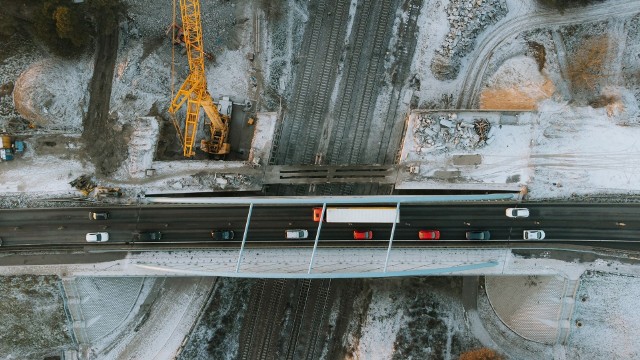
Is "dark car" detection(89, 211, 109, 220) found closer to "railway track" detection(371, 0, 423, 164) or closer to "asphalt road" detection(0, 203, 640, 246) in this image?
"asphalt road" detection(0, 203, 640, 246)

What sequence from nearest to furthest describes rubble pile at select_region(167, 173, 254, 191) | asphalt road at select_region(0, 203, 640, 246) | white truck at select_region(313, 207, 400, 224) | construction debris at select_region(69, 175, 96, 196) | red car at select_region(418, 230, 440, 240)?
white truck at select_region(313, 207, 400, 224) → red car at select_region(418, 230, 440, 240) → asphalt road at select_region(0, 203, 640, 246) → construction debris at select_region(69, 175, 96, 196) → rubble pile at select_region(167, 173, 254, 191)

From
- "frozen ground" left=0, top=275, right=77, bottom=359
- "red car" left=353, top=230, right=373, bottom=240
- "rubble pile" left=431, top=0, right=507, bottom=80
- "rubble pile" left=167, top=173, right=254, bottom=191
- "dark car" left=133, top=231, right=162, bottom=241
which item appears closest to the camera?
"red car" left=353, top=230, right=373, bottom=240

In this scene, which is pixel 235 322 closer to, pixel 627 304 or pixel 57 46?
pixel 57 46

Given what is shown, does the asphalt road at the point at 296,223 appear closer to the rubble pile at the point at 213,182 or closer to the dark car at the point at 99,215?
the dark car at the point at 99,215

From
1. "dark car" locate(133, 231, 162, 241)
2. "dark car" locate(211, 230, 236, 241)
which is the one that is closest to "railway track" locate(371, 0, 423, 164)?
"dark car" locate(211, 230, 236, 241)

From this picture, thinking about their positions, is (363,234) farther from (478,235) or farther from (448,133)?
(448,133)

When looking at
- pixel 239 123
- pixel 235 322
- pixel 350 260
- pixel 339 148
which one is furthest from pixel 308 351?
pixel 239 123
